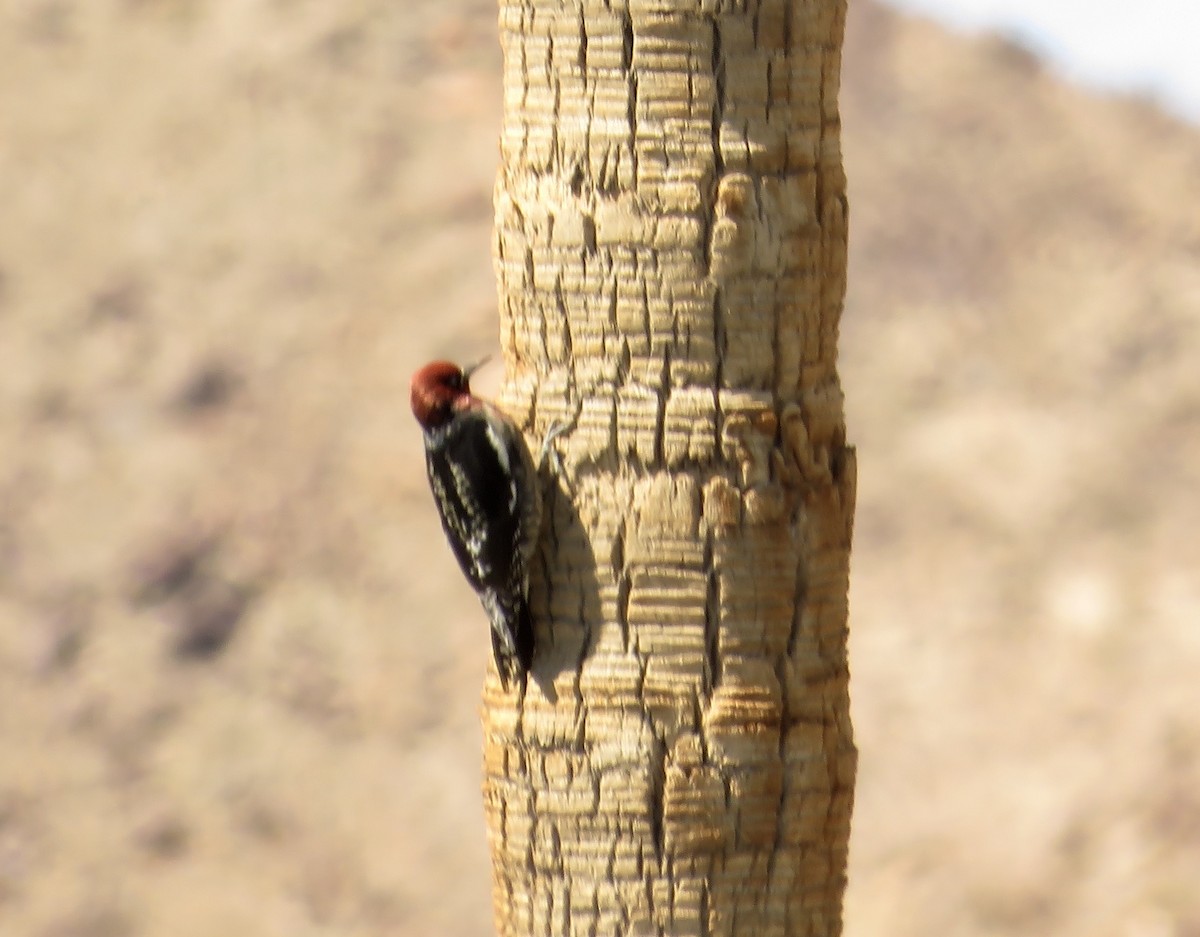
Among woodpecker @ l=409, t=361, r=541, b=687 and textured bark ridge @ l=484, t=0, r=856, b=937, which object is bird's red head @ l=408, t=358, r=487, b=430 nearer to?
woodpecker @ l=409, t=361, r=541, b=687

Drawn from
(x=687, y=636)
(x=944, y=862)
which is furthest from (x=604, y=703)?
(x=944, y=862)

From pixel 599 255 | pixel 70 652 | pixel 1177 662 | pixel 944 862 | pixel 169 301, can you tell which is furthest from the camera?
pixel 169 301

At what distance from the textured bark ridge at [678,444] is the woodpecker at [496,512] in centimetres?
6

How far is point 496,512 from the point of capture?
5.60 metres

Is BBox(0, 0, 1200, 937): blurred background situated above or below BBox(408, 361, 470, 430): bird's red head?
above

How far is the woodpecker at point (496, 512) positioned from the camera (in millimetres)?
5449

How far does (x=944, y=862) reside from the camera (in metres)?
15.3

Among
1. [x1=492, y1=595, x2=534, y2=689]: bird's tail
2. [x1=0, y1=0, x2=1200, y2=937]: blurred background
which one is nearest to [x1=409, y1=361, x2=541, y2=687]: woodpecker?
[x1=492, y1=595, x2=534, y2=689]: bird's tail

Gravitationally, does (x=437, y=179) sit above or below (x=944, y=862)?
above

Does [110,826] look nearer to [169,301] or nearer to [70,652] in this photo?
[70,652]

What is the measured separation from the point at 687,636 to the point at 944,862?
34.3 ft

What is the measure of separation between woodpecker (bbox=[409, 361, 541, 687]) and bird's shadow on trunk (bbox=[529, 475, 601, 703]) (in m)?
0.03

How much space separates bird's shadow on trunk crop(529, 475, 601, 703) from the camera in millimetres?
5410

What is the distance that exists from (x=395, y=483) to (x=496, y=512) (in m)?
13.0
